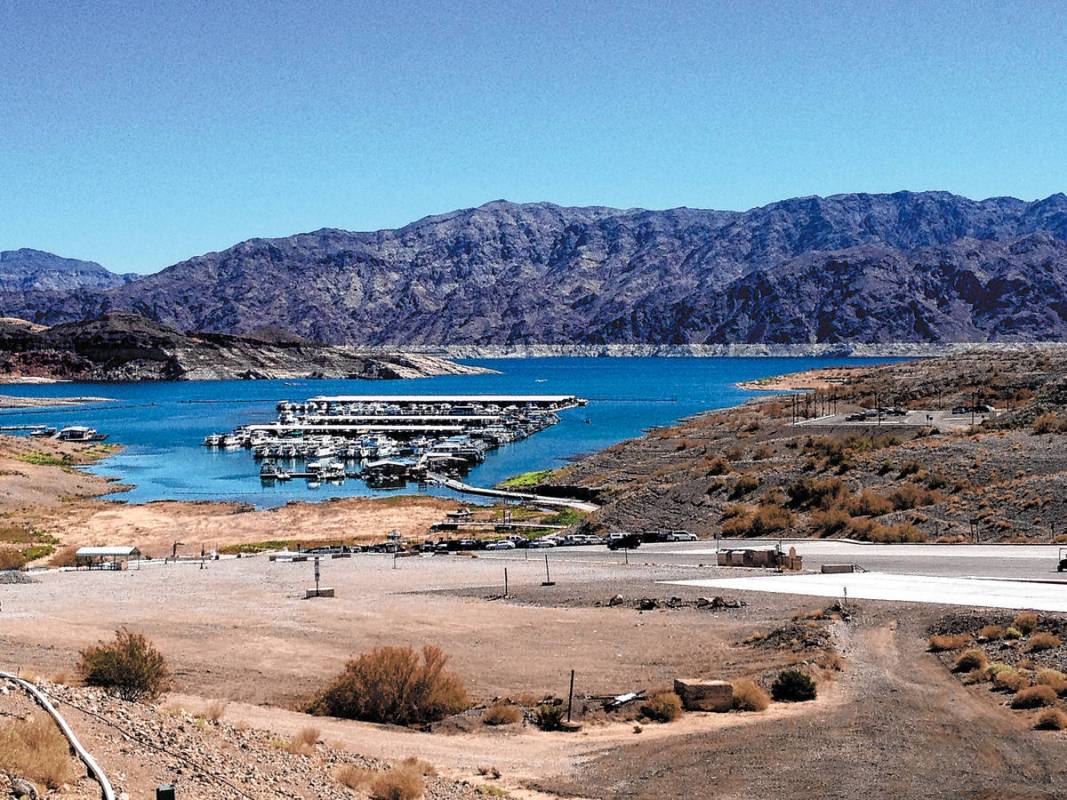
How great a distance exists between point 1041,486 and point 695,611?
2358cm

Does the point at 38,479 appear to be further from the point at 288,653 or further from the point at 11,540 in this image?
the point at 288,653

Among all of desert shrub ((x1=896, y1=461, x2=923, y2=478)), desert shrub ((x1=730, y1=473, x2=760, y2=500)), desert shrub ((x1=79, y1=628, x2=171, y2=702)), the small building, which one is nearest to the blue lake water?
the small building

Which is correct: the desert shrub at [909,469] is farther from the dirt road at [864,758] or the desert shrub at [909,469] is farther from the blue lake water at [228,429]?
the blue lake water at [228,429]

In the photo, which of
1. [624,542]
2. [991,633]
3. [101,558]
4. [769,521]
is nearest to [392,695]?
[991,633]

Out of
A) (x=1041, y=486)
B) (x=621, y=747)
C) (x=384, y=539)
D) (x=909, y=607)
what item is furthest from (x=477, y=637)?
(x=1041, y=486)

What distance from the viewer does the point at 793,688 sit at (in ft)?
75.7

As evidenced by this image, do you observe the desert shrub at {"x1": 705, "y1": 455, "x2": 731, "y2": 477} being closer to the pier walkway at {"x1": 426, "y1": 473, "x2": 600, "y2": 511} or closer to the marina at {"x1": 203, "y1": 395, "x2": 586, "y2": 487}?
the pier walkway at {"x1": 426, "y1": 473, "x2": 600, "y2": 511}

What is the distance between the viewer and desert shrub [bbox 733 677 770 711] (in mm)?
22234

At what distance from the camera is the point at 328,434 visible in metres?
123

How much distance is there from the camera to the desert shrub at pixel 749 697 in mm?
22234

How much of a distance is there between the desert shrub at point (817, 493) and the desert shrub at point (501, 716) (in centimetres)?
3284

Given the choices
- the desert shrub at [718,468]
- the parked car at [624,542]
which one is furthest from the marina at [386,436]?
the parked car at [624,542]

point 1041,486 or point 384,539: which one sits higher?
point 1041,486

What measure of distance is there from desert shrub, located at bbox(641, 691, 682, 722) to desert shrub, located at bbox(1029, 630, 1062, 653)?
8.77 m
